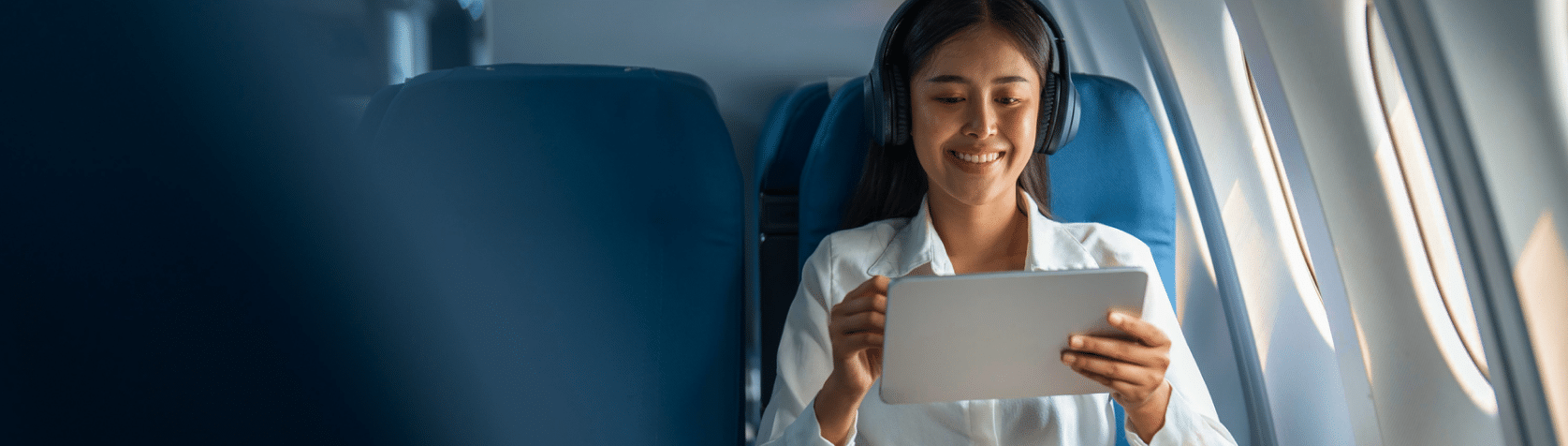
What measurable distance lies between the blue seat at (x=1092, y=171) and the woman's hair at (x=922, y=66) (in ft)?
0.11

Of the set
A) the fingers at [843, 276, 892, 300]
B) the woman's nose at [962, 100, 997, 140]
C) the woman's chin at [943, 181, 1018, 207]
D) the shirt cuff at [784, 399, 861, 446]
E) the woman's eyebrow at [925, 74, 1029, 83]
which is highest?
the woman's eyebrow at [925, 74, 1029, 83]

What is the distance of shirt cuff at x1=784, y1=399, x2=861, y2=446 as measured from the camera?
3.34ft

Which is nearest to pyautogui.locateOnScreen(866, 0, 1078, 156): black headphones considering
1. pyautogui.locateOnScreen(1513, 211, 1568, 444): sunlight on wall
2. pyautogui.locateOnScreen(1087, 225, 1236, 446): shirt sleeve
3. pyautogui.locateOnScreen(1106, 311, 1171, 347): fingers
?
pyautogui.locateOnScreen(1087, 225, 1236, 446): shirt sleeve

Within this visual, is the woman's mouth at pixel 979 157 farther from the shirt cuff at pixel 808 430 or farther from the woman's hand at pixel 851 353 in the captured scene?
the shirt cuff at pixel 808 430

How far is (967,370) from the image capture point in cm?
85

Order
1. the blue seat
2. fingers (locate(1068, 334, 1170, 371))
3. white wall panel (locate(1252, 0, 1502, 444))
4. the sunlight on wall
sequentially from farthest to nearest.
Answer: the blue seat → white wall panel (locate(1252, 0, 1502, 444)) → fingers (locate(1068, 334, 1170, 371)) → the sunlight on wall

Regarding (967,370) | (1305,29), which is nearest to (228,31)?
(967,370)

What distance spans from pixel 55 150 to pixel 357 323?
0.09 meters

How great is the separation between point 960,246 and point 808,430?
1.39ft

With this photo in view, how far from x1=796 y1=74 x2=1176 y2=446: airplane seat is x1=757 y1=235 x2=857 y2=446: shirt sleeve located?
151 millimetres

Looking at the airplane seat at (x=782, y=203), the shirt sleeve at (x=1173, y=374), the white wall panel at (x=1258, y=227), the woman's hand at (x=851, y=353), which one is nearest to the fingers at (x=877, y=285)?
the woman's hand at (x=851, y=353)

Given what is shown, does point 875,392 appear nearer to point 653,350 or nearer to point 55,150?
point 653,350

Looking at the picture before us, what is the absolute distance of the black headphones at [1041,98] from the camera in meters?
1.12

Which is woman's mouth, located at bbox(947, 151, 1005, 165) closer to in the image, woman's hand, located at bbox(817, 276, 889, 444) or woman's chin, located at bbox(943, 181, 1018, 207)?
woman's chin, located at bbox(943, 181, 1018, 207)
